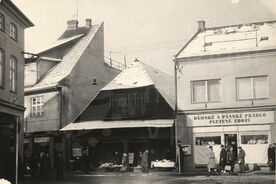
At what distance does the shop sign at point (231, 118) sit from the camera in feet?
56.7

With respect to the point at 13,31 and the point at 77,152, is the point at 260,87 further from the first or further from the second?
the point at 77,152

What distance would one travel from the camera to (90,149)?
2223 cm

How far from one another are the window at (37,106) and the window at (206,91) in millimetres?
7616

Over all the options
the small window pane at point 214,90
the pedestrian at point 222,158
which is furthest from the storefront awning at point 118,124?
the pedestrian at point 222,158

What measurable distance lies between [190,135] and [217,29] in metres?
4.48

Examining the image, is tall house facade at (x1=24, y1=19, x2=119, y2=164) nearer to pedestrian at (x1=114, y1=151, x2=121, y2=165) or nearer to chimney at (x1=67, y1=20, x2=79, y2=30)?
chimney at (x1=67, y1=20, x2=79, y2=30)

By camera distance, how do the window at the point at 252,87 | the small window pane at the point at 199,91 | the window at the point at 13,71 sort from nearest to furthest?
the window at the point at 13,71 < the window at the point at 252,87 < the small window pane at the point at 199,91

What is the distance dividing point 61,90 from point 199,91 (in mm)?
7212

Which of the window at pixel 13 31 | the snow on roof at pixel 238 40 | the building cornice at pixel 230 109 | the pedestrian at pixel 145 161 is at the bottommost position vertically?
the pedestrian at pixel 145 161

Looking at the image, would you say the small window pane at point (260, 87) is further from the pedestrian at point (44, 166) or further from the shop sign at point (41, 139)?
the shop sign at point (41, 139)

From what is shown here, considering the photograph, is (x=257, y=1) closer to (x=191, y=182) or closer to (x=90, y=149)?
(x=191, y=182)

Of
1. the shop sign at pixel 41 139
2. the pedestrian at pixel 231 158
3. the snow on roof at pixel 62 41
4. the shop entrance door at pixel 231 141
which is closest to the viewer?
the pedestrian at pixel 231 158

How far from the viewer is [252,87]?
17734 mm

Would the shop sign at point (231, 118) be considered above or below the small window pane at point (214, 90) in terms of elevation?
below
